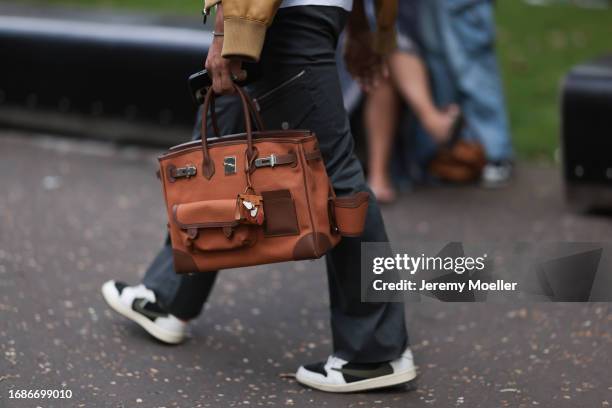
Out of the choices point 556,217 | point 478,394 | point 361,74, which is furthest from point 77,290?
point 556,217

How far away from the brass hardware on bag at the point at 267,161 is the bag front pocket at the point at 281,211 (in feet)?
0.25

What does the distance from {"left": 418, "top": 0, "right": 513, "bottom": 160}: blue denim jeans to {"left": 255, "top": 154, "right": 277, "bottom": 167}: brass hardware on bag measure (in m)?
2.93

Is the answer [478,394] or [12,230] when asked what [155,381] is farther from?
[12,230]

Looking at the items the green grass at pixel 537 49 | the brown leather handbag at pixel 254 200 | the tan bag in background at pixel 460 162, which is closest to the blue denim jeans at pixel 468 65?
the tan bag in background at pixel 460 162

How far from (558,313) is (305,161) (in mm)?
1570

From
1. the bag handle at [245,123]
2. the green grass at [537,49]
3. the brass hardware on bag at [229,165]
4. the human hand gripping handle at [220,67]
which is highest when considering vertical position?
the human hand gripping handle at [220,67]

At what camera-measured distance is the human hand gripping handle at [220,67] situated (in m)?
3.14

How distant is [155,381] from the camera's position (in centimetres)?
359

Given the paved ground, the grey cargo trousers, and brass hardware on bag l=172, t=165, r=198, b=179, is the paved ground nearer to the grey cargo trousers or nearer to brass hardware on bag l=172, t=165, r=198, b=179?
the grey cargo trousers

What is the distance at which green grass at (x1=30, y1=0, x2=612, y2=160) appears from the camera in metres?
7.05

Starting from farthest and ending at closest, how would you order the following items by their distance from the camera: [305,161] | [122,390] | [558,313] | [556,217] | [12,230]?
[556,217] → [12,230] → [558,313] → [122,390] → [305,161]

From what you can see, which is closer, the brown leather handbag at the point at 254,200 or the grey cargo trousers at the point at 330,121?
the brown leather handbag at the point at 254,200

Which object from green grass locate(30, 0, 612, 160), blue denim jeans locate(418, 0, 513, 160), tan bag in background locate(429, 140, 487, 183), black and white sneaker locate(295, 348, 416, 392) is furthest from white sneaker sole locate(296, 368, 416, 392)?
green grass locate(30, 0, 612, 160)

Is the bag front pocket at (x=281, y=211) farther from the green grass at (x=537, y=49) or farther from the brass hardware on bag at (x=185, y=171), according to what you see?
the green grass at (x=537, y=49)
